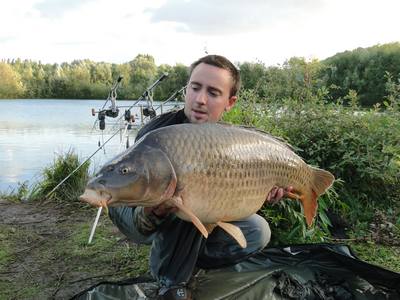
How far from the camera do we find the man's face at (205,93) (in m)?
1.81

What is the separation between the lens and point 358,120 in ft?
10.2

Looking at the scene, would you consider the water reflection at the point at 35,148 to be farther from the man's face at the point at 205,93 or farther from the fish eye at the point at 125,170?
the fish eye at the point at 125,170

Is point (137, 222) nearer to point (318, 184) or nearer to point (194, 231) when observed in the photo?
point (194, 231)

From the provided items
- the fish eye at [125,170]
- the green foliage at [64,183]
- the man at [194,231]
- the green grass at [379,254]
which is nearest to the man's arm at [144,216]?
the man at [194,231]

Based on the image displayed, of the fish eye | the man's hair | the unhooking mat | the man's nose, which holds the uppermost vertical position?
the man's hair

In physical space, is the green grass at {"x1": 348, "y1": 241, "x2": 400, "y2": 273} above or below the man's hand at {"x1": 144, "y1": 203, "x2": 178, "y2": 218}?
below

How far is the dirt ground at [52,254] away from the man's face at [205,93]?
0.95 m

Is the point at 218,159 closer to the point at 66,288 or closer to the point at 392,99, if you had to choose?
the point at 66,288

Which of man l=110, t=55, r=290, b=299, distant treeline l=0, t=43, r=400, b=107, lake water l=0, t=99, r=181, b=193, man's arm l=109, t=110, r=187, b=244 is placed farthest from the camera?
lake water l=0, t=99, r=181, b=193

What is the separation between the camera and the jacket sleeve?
1549 millimetres

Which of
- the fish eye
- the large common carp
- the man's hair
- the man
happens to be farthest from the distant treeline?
the fish eye

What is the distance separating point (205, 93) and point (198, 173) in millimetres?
638

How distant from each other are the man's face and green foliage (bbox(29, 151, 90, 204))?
224cm

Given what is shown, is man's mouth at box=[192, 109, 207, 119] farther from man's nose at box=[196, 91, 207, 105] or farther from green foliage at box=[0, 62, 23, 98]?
green foliage at box=[0, 62, 23, 98]
